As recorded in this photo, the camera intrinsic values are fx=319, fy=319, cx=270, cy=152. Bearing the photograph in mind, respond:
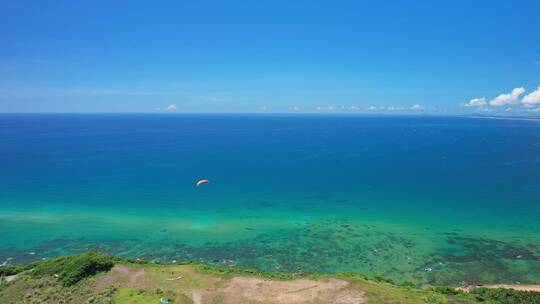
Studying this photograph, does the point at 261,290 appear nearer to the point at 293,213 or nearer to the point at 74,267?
the point at 74,267

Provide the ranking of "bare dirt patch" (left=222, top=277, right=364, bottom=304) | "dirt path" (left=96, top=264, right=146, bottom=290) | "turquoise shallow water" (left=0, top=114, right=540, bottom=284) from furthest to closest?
"turquoise shallow water" (left=0, top=114, right=540, bottom=284) < "dirt path" (left=96, top=264, right=146, bottom=290) < "bare dirt patch" (left=222, top=277, right=364, bottom=304)

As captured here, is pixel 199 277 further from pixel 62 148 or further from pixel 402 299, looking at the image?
pixel 62 148

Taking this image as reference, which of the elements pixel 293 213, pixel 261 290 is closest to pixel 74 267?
pixel 261 290

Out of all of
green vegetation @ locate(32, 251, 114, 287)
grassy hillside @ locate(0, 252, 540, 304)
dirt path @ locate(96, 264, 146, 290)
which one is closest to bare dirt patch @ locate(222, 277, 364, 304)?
grassy hillside @ locate(0, 252, 540, 304)

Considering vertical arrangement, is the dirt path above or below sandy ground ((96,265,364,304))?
above

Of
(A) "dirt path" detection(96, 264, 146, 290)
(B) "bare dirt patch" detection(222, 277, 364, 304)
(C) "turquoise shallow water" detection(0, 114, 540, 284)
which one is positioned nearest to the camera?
(B) "bare dirt patch" detection(222, 277, 364, 304)

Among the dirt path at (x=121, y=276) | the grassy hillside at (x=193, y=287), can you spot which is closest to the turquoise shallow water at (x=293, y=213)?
the grassy hillside at (x=193, y=287)

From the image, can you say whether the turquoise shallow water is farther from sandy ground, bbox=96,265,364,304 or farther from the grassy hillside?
sandy ground, bbox=96,265,364,304
